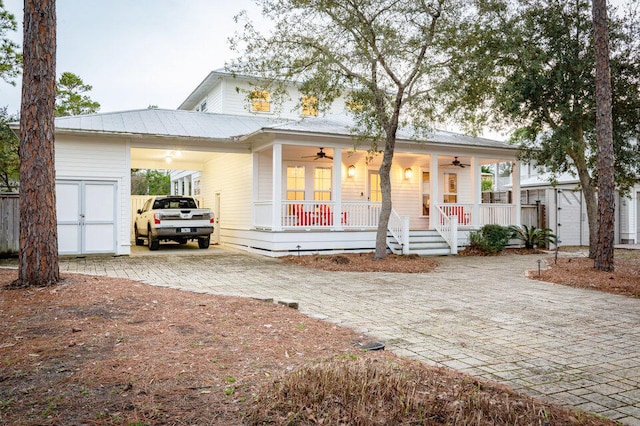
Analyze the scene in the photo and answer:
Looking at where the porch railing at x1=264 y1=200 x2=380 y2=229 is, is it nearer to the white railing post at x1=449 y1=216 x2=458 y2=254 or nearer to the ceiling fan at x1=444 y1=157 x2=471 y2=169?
the white railing post at x1=449 y1=216 x2=458 y2=254

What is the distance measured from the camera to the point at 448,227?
16531mm

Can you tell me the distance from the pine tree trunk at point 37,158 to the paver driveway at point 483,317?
2307 millimetres

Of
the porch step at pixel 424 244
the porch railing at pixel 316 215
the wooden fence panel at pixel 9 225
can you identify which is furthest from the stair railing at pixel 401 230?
the wooden fence panel at pixel 9 225

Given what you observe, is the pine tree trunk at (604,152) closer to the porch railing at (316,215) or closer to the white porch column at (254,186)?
the porch railing at (316,215)

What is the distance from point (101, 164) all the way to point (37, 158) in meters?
7.46

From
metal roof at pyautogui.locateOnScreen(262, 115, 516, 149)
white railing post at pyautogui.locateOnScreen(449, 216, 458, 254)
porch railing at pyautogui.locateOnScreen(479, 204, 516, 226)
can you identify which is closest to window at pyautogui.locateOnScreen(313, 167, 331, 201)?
metal roof at pyautogui.locateOnScreen(262, 115, 516, 149)

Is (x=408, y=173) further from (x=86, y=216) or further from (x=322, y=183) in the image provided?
(x=86, y=216)

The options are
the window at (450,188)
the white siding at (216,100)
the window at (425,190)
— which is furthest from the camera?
the window at (450,188)

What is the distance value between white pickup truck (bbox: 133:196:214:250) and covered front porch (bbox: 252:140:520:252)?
6.13 feet

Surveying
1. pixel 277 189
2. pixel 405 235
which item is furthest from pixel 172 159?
pixel 405 235

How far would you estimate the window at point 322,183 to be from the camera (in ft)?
59.5

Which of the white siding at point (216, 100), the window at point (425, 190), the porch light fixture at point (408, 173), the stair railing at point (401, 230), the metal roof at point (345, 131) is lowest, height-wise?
the stair railing at point (401, 230)

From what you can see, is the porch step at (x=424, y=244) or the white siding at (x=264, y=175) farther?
the white siding at (x=264, y=175)

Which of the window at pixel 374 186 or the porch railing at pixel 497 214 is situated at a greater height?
the window at pixel 374 186
